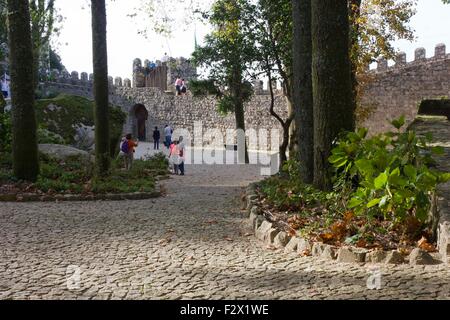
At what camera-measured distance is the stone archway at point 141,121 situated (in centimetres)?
3688

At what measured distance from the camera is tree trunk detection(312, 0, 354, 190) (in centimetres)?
645

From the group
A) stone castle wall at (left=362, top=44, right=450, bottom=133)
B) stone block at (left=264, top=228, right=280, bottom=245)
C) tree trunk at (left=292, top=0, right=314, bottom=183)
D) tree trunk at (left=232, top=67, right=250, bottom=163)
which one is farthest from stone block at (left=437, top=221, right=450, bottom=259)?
stone castle wall at (left=362, top=44, right=450, bottom=133)

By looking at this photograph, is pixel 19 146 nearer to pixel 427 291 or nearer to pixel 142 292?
pixel 142 292

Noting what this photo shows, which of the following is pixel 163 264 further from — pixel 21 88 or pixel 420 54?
pixel 420 54

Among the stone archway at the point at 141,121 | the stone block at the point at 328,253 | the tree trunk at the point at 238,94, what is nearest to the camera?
the stone block at the point at 328,253

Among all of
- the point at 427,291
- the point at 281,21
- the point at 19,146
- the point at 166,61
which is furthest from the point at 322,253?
the point at 166,61

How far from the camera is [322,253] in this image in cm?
449

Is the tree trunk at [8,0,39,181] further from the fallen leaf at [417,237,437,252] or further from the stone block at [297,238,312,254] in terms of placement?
the fallen leaf at [417,237,437,252]

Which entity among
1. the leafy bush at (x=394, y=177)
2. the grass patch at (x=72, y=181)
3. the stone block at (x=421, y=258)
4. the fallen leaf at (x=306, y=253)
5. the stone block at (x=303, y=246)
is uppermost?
the leafy bush at (x=394, y=177)

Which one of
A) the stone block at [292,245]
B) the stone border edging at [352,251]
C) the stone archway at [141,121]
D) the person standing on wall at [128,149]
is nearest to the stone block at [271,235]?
the stone border edging at [352,251]

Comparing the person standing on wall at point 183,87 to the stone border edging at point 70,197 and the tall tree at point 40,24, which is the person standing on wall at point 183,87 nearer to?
the tall tree at point 40,24

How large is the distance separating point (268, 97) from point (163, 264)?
26515mm

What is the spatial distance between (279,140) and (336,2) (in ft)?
76.3

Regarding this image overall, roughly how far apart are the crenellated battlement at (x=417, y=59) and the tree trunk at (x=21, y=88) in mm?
19029
